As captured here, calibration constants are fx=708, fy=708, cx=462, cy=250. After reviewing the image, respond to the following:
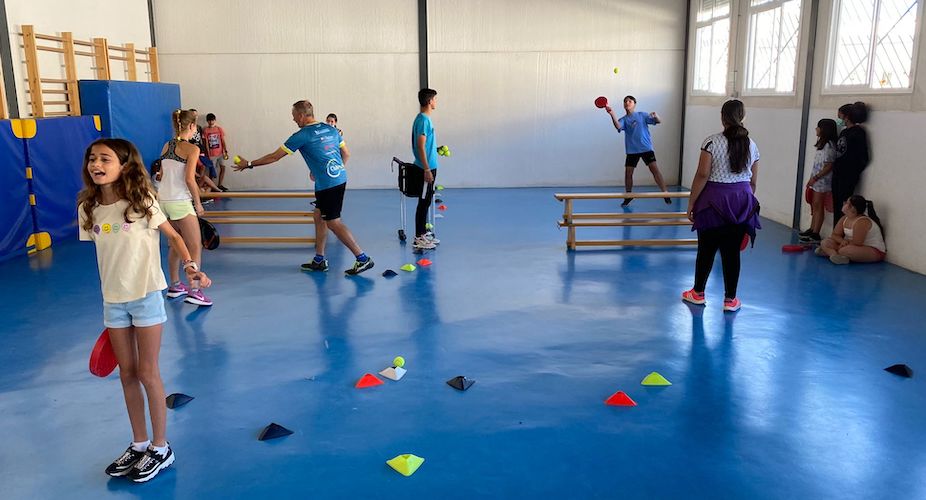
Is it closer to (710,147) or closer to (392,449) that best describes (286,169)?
(710,147)

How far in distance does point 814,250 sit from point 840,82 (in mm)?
2047

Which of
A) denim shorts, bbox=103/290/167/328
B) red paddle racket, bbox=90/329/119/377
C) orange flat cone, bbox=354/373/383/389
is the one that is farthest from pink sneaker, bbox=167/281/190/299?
denim shorts, bbox=103/290/167/328

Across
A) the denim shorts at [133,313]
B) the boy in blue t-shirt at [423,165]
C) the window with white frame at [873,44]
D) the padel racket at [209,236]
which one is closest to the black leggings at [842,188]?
the window with white frame at [873,44]

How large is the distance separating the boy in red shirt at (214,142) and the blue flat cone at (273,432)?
32.1 ft

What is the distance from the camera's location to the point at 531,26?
12789 mm

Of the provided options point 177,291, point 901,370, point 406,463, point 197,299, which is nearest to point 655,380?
point 901,370

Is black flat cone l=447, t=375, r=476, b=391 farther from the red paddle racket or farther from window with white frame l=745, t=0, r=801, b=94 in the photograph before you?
window with white frame l=745, t=0, r=801, b=94

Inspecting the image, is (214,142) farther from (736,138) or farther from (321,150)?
(736,138)

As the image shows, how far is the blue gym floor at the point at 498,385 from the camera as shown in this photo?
10.1 ft

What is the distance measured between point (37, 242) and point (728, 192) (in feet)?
23.3

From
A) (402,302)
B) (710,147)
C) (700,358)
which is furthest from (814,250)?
(402,302)

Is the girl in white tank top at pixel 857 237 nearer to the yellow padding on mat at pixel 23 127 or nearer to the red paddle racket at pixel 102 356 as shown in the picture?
the red paddle racket at pixel 102 356

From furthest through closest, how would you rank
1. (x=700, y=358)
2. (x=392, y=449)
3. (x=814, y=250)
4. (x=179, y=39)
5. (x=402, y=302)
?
(x=179, y=39) < (x=814, y=250) < (x=402, y=302) < (x=700, y=358) < (x=392, y=449)

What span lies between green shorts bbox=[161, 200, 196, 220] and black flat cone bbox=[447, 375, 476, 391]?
2670 millimetres
